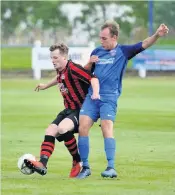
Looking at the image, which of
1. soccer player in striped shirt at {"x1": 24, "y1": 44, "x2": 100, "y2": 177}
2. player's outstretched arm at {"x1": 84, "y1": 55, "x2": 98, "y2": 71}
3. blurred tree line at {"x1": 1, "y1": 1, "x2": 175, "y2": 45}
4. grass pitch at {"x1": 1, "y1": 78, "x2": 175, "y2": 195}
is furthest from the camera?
blurred tree line at {"x1": 1, "y1": 1, "x2": 175, "y2": 45}

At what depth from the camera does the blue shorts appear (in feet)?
37.9

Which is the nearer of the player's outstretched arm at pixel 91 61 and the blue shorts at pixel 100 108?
the blue shorts at pixel 100 108

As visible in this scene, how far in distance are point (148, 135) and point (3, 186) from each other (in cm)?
671

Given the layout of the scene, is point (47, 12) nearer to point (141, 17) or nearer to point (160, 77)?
point (141, 17)

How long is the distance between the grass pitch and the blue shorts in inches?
28.0

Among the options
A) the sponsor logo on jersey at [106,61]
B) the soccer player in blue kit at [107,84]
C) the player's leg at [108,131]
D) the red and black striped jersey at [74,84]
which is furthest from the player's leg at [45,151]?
the sponsor logo on jersey at [106,61]

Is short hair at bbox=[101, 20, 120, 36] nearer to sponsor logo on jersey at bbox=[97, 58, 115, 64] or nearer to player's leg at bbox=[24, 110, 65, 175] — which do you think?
sponsor logo on jersey at bbox=[97, 58, 115, 64]

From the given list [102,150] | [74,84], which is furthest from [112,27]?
[102,150]

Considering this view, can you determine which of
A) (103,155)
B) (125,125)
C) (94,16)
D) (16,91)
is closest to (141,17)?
(94,16)

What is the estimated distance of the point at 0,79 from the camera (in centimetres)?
4191

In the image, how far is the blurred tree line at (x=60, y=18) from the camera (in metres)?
74.6

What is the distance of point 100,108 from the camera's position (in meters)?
11.6

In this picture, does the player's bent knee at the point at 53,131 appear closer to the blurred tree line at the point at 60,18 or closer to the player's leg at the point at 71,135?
the player's leg at the point at 71,135

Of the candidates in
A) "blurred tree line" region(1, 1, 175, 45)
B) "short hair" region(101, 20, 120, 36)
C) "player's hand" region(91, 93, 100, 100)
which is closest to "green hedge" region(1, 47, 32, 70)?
"blurred tree line" region(1, 1, 175, 45)
